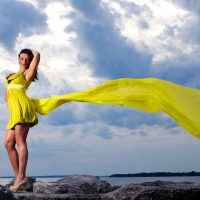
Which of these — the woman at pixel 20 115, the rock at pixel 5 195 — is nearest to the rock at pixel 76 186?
the woman at pixel 20 115

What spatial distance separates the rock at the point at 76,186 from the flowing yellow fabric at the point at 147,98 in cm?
154

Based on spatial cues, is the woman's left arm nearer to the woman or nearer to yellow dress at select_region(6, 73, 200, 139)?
the woman

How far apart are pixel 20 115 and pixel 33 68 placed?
3.24ft

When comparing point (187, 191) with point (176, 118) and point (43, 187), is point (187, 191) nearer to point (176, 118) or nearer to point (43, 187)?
point (176, 118)

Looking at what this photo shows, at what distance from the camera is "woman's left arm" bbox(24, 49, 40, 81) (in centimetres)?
863

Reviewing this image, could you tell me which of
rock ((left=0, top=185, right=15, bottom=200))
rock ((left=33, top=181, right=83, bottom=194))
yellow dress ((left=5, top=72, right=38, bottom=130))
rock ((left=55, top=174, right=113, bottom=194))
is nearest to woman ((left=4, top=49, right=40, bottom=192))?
yellow dress ((left=5, top=72, right=38, bottom=130))

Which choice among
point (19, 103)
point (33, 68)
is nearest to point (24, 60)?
point (33, 68)

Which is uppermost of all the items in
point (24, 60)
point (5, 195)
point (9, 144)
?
point (24, 60)

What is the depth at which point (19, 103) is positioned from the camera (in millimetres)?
8484

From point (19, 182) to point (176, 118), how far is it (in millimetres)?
3260

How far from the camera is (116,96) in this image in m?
8.55

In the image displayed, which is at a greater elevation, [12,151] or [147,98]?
[147,98]

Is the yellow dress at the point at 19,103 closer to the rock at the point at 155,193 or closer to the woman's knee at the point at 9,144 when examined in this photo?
the woman's knee at the point at 9,144

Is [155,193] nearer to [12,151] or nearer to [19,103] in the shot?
[12,151]
